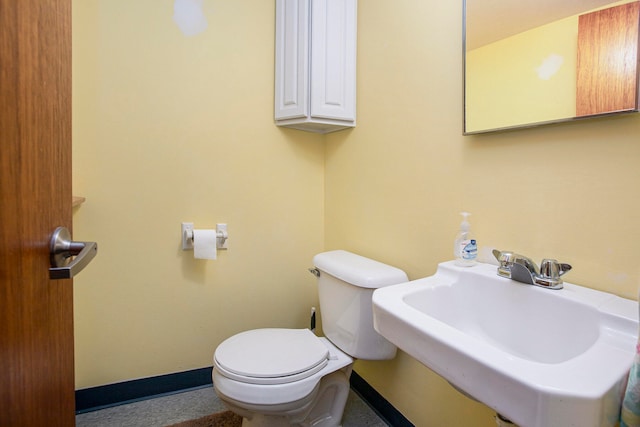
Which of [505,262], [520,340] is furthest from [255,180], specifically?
[520,340]

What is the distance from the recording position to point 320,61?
1.65 meters

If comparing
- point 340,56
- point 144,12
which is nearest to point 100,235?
point 144,12

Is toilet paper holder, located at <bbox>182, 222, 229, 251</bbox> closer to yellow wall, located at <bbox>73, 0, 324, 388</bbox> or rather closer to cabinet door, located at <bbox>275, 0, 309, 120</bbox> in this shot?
yellow wall, located at <bbox>73, 0, 324, 388</bbox>

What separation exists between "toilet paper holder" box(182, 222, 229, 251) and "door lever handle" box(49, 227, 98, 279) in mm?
1110

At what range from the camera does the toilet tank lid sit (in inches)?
50.6

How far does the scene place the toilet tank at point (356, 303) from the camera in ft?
4.28

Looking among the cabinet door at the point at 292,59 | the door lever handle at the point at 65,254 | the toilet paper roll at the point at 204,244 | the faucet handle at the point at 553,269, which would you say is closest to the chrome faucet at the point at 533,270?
the faucet handle at the point at 553,269

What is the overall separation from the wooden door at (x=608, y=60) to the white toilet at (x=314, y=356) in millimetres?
822

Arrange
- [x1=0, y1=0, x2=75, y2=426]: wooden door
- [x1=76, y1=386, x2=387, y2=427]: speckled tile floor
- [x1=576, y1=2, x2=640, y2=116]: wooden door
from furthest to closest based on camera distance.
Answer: [x1=76, y1=386, x2=387, y2=427]: speckled tile floor
[x1=576, y1=2, x2=640, y2=116]: wooden door
[x1=0, y1=0, x2=75, y2=426]: wooden door

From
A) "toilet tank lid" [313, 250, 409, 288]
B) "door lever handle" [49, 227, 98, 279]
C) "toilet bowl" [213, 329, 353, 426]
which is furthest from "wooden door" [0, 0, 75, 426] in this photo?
"toilet tank lid" [313, 250, 409, 288]

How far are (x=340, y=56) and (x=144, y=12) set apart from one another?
951 millimetres

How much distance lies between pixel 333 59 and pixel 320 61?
7 centimetres

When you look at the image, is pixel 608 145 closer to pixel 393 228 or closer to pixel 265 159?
pixel 393 228

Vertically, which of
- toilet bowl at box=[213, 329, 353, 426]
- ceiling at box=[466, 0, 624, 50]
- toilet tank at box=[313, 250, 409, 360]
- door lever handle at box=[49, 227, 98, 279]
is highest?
ceiling at box=[466, 0, 624, 50]
